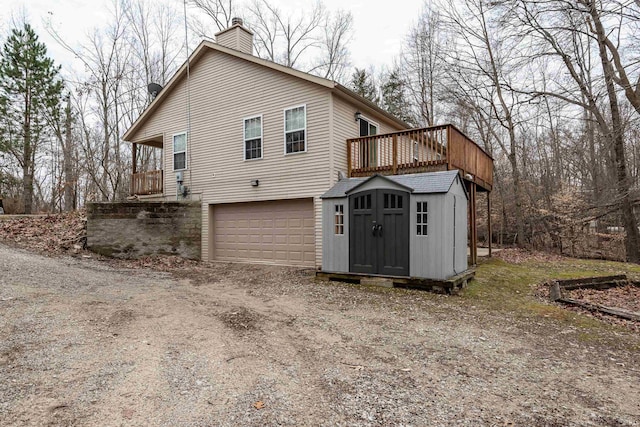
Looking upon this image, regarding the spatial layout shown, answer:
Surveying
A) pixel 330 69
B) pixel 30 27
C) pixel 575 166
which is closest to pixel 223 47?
pixel 330 69

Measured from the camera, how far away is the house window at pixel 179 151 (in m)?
13.1

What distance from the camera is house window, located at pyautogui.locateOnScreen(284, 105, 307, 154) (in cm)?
1054

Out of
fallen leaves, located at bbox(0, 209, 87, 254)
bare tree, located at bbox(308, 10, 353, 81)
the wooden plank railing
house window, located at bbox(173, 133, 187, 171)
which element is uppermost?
bare tree, located at bbox(308, 10, 353, 81)

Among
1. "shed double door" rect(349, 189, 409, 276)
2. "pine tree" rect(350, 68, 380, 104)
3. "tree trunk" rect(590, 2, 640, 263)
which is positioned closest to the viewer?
"shed double door" rect(349, 189, 409, 276)

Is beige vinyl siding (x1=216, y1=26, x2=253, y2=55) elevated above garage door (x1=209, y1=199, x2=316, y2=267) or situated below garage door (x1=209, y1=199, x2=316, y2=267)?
above

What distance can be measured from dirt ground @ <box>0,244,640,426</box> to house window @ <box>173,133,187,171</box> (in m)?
7.08

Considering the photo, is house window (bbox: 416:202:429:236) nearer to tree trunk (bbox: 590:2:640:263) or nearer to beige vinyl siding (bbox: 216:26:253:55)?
tree trunk (bbox: 590:2:640:263)

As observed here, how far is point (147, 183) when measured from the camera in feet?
46.2

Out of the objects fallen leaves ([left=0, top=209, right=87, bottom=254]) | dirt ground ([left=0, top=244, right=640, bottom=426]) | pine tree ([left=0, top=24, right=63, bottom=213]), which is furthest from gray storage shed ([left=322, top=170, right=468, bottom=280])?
pine tree ([left=0, top=24, right=63, bottom=213])

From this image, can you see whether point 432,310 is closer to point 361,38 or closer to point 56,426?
point 56,426

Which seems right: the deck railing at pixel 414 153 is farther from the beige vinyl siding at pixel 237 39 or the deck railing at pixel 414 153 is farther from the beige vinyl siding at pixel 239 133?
the beige vinyl siding at pixel 237 39

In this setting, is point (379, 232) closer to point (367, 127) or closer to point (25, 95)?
point (367, 127)

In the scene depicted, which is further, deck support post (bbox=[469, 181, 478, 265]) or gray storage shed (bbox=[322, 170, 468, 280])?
deck support post (bbox=[469, 181, 478, 265])

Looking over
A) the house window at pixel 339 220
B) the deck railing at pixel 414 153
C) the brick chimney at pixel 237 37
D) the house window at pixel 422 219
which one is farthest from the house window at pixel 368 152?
the brick chimney at pixel 237 37
